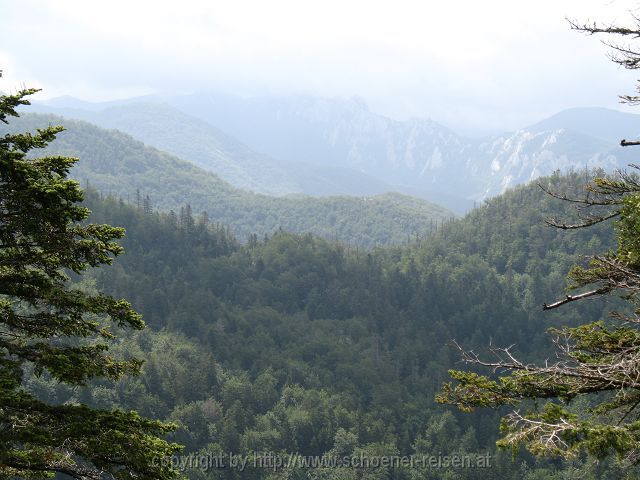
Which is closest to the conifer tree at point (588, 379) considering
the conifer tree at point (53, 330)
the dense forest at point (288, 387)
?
the conifer tree at point (53, 330)

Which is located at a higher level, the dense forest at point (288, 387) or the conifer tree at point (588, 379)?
the conifer tree at point (588, 379)

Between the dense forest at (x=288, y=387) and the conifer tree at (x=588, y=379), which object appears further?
the dense forest at (x=288, y=387)

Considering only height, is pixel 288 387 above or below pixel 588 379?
below

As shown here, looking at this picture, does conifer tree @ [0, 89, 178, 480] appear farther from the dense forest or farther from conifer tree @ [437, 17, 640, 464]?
the dense forest

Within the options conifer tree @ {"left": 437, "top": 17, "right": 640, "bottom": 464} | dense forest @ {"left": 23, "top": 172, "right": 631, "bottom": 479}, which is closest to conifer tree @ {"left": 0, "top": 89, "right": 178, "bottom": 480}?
conifer tree @ {"left": 437, "top": 17, "right": 640, "bottom": 464}

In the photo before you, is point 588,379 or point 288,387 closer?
point 588,379

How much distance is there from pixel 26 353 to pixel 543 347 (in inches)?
7616

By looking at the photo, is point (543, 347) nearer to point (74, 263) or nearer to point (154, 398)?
point (154, 398)

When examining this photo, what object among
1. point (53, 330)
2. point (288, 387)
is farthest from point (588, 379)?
point (288, 387)

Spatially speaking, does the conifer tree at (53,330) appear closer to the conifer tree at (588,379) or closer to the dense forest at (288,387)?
the conifer tree at (588,379)

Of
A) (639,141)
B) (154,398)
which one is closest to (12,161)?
(639,141)

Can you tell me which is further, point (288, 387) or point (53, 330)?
point (288, 387)

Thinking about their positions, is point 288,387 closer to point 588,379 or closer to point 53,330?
point 53,330

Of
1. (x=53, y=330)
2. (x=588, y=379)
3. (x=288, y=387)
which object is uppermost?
(x=588, y=379)
